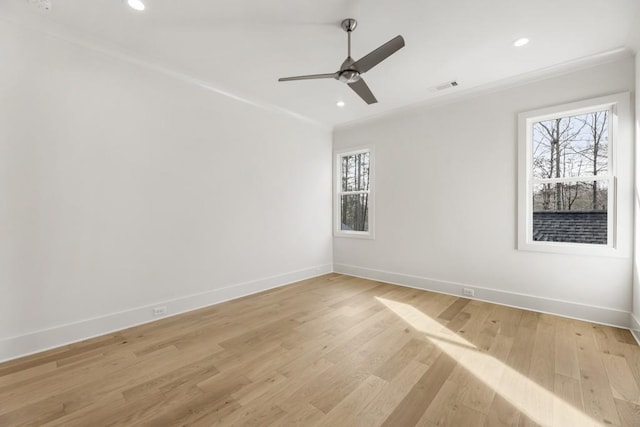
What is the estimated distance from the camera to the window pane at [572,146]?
116 inches

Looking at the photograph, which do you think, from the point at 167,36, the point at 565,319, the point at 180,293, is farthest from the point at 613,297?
the point at 167,36

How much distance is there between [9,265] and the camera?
7.16 ft

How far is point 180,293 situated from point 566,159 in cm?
481

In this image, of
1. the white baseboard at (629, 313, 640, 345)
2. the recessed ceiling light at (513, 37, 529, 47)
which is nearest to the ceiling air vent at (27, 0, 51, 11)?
the recessed ceiling light at (513, 37, 529, 47)

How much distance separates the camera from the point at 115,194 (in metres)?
2.70

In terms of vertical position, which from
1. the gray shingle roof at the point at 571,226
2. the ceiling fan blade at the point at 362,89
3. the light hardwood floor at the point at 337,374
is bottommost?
the light hardwood floor at the point at 337,374

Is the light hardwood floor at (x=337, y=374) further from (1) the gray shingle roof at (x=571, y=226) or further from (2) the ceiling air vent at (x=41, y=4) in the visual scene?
(2) the ceiling air vent at (x=41, y=4)

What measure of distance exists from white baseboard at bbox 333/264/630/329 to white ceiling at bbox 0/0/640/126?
2.66 metres

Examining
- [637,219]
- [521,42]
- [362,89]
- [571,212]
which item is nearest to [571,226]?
[571,212]

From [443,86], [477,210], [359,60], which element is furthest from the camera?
[477,210]

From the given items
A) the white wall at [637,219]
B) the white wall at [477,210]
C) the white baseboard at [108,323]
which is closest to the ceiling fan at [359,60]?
the white wall at [477,210]

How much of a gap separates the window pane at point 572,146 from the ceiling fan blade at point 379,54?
92.9 inches

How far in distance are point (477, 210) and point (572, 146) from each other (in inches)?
47.5

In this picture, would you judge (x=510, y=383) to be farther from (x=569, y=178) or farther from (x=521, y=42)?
(x=521, y=42)
